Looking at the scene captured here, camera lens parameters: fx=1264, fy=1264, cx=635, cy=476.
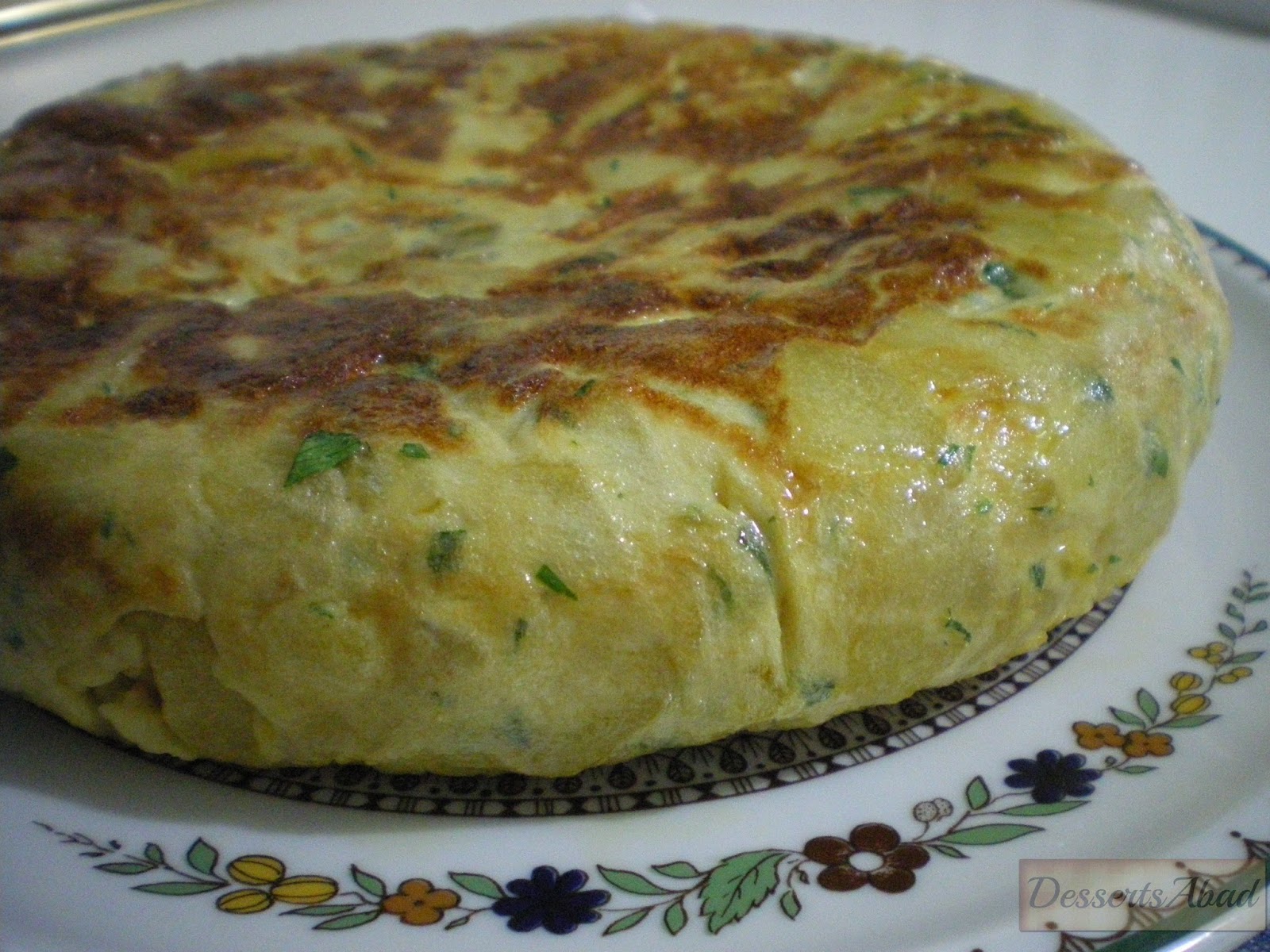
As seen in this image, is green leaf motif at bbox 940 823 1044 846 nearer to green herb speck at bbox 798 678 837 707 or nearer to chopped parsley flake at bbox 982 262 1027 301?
green herb speck at bbox 798 678 837 707

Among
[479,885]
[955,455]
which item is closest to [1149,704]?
[955,455]

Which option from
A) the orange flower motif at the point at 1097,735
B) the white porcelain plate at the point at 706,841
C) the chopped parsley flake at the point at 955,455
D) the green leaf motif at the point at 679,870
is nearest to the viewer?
the white porcelain plate at the point at 706,841

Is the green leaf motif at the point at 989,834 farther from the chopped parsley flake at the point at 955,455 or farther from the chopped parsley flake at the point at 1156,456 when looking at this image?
the chopped parsley flake at the point at 1156,456

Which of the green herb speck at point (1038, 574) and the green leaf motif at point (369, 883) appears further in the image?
the green herb speck at point (1038, 574)

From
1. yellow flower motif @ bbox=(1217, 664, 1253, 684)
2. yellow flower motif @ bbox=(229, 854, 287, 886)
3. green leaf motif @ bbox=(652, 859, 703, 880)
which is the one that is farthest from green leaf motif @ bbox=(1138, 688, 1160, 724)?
yellow flower motif @ bbox=(229, 854, 287, 886)

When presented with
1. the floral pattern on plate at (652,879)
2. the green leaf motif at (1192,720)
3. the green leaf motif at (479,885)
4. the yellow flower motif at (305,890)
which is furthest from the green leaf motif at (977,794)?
the yellow flower motif at (305,890)

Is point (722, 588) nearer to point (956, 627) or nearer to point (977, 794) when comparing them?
point (956, 627)
